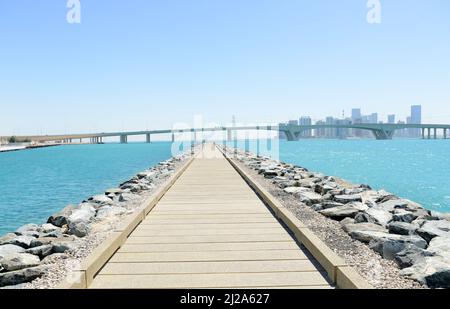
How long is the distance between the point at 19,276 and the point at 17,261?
0.41 metres

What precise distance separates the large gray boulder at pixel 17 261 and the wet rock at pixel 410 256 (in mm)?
3558

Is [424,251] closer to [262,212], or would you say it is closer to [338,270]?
[338,270]

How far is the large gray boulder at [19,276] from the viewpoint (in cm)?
339

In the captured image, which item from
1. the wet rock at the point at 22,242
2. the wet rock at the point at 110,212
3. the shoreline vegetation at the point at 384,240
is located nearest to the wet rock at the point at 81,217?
the wet rock at the point at 110,212

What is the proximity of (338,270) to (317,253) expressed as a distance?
538mm

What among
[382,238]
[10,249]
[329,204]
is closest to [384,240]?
[382,238]

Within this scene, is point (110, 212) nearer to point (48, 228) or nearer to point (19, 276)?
point (48, 228)

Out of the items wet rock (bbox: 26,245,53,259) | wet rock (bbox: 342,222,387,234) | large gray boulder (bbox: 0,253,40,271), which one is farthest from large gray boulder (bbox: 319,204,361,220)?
large gray boulder (bbox: 0,253,40,271)

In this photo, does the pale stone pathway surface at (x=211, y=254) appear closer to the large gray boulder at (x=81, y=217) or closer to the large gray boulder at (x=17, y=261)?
the large gray boulder at (x=17, y=261)

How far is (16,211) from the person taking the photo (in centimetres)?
1164

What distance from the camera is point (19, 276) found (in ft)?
11.2

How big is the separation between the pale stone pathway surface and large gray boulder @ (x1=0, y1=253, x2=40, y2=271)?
0.78 meters

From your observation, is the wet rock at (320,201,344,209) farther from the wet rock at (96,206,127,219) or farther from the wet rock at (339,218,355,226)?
the wet rock at (96,206,127,219)
